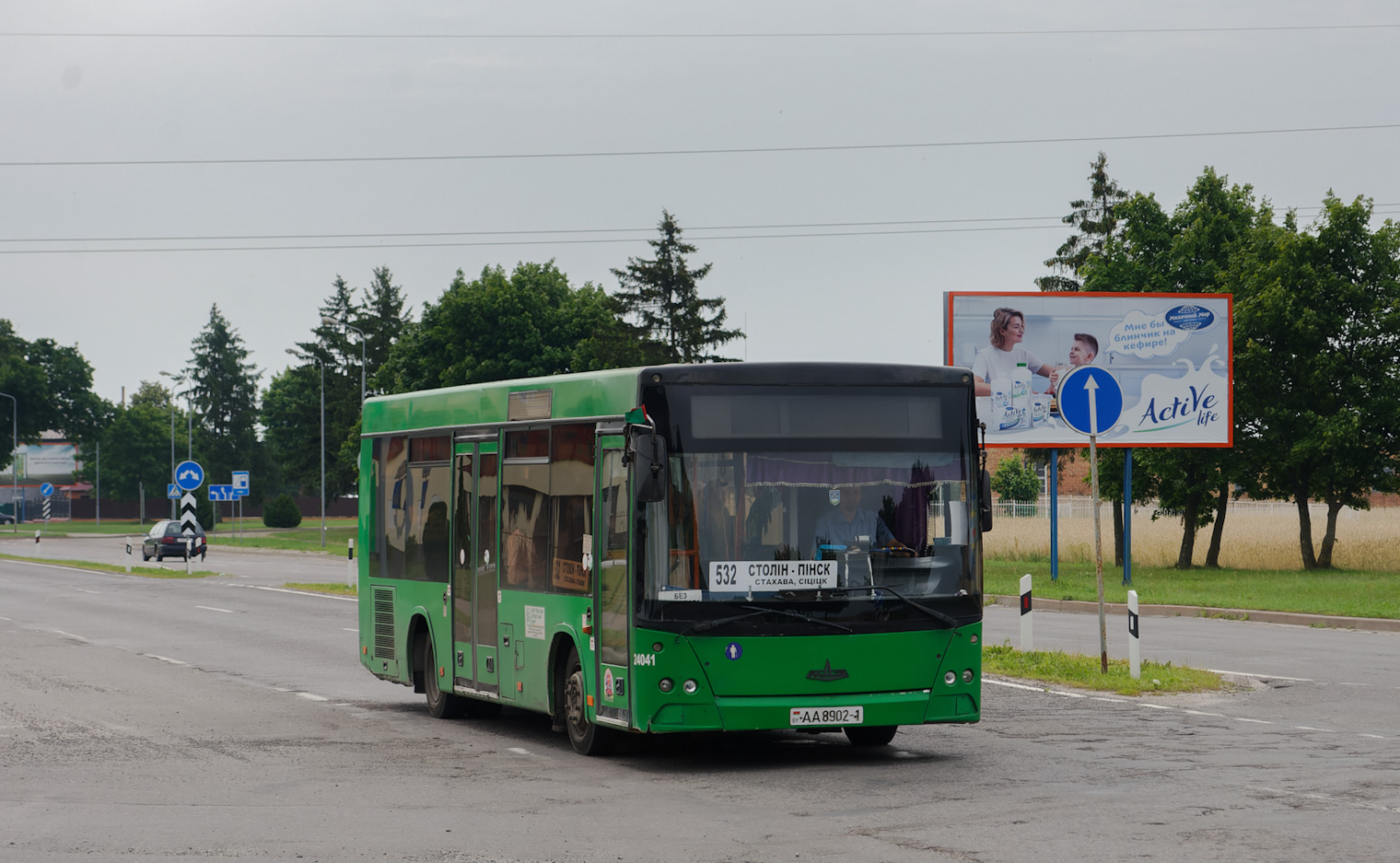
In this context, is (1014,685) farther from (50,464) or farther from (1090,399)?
(50,464)

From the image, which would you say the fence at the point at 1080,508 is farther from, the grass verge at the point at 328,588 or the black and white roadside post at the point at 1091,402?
the black and white roadside post at the point at 1091,402

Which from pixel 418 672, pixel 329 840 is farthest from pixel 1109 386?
pixel 329 840

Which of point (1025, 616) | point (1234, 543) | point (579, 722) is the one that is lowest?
point (1234, 543)

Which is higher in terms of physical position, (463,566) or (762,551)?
(762,551)

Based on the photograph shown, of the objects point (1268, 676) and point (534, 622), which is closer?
point (534, 622)

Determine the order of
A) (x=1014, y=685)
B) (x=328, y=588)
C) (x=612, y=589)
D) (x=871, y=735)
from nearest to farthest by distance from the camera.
A: (x=612, y=589), (x=871, y=735), (x=1014, y=685), (x=328, y=588)

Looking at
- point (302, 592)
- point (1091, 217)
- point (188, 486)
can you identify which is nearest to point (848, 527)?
point (302, 592)

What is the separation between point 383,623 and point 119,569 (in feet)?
124

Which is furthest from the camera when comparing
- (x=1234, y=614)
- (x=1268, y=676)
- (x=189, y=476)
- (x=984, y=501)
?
(x=189, y=476)

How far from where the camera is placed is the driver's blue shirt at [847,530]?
10680mm

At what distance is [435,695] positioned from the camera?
14.3 m

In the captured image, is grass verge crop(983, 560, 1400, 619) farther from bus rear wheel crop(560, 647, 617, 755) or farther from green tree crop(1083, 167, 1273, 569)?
bus rear wheel crop(560, 647, 617, 755)

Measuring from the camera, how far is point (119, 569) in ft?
164

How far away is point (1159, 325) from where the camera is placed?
35656 millimetres
